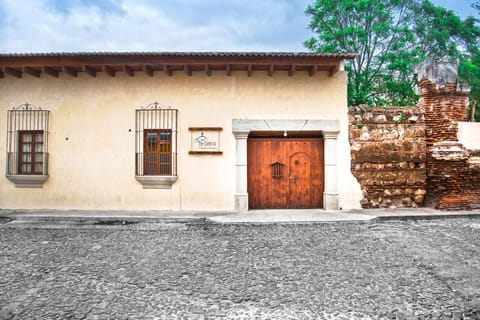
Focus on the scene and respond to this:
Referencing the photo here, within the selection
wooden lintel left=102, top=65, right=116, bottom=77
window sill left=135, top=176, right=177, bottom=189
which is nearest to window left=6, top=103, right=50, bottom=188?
wooden lintel left=102, top=65, right=116, bottom=77

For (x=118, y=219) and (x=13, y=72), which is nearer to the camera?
(x=118, y=219)

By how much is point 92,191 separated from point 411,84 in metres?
15.7

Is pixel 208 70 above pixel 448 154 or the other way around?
above

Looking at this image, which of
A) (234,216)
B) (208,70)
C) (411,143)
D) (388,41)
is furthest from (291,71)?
(388,41)

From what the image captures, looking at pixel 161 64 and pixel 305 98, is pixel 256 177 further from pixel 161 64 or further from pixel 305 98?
pixel 161 64

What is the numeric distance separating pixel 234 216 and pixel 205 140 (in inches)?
88.7

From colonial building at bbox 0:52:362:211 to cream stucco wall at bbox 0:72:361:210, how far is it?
0.09ft


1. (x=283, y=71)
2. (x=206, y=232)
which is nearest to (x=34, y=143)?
(x=206, y=232)

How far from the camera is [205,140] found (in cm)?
822

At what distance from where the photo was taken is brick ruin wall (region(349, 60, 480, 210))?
8.11 meters

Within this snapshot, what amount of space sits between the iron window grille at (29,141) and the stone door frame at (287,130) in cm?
545

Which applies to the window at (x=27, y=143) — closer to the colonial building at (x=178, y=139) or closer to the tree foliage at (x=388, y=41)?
the colonial building at (x=178, y=139)

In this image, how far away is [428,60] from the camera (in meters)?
8.27

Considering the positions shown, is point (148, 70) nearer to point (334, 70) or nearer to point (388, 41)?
point (334, 70)
